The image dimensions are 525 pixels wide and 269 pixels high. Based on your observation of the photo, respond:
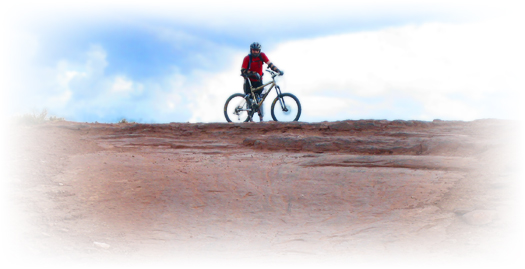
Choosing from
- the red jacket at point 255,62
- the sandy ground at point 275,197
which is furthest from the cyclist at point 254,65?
the sandy ground at point 275,197

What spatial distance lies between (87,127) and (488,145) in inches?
407

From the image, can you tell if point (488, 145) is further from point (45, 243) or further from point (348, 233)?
point (45, 243)

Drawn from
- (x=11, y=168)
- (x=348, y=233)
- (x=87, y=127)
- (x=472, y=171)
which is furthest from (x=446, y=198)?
(x=87, y=127)

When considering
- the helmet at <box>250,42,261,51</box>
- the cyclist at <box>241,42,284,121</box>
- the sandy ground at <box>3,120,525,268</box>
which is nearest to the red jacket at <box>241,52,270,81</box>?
the cyclist at <box>241,42,284,121</box>

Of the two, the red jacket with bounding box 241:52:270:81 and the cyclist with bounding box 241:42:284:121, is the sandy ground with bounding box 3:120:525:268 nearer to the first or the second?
the cyclist with bounding box 241:42:284:121

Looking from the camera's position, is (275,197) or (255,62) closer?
(275,197)

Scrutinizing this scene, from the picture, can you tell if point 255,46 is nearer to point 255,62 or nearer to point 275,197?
point 255,62

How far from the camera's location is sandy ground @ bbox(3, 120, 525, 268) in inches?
199

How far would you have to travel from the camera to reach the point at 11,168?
7.75m

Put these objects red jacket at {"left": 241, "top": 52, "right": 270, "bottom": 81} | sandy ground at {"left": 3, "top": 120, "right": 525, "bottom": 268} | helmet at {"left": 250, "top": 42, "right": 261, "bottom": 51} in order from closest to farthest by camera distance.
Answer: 1. sandy ground at {"left": 3, "top": 120, "right": 525, "bottom": 268}
2. helmet at {"left": 250, "top": 42, "right": 261, "bottom": 51}
3. red jacket at {"left": 241, "top": 52, "right": 270, "bottom": 81}

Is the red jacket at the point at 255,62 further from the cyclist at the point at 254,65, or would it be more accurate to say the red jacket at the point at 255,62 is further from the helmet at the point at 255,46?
the helmet at the point at 255,46

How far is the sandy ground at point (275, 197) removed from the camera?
5066mm

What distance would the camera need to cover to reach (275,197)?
23.9 ft

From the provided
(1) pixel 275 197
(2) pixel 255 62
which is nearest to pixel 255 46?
(2) pixel 255 62
